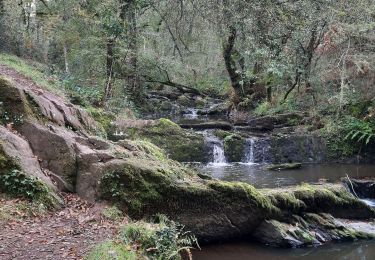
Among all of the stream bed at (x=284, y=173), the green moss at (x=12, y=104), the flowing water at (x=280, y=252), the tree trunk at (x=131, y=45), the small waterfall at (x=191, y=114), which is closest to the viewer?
the flowing water at (x=280, y=252)

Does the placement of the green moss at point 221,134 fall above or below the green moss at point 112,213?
below

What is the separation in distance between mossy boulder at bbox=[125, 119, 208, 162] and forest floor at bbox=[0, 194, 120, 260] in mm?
9128

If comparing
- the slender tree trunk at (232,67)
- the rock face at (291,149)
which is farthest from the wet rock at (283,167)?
the slender tree trunk at (232,67)

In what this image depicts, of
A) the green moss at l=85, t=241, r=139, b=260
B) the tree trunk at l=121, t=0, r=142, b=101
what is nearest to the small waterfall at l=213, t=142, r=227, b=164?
the tree trunk at l=121, t=0, r=142, b=101

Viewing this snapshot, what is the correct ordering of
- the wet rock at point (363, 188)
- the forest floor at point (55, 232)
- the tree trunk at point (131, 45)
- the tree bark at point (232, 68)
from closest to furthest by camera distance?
the forest floor at point (55, 232)
the wet rock at point (363, 188)
the tree trunk at point (131, 45)
the tree bark at point (232, 68)

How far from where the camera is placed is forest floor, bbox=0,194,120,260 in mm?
5285

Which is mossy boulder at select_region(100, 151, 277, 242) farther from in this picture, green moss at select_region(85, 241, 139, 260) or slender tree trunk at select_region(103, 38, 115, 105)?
slender tree trunk at select_region(103, 38, 115, 105)


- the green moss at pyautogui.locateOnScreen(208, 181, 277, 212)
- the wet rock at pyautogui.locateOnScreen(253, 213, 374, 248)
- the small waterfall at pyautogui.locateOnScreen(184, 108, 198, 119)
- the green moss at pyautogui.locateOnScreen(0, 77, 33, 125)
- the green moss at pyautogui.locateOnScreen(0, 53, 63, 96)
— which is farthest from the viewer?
the small waterfall at pyautogui.locateOnScreen(184, 108, 198, 119)

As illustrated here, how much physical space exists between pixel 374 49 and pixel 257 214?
11004 mm

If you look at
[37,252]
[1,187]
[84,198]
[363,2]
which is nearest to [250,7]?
[363,2]

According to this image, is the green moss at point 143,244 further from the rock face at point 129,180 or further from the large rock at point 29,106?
the large rock at point 29,106

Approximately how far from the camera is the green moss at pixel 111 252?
16.7 feet

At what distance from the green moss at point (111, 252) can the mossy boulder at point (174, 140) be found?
1063cm

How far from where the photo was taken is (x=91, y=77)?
1903 cm
